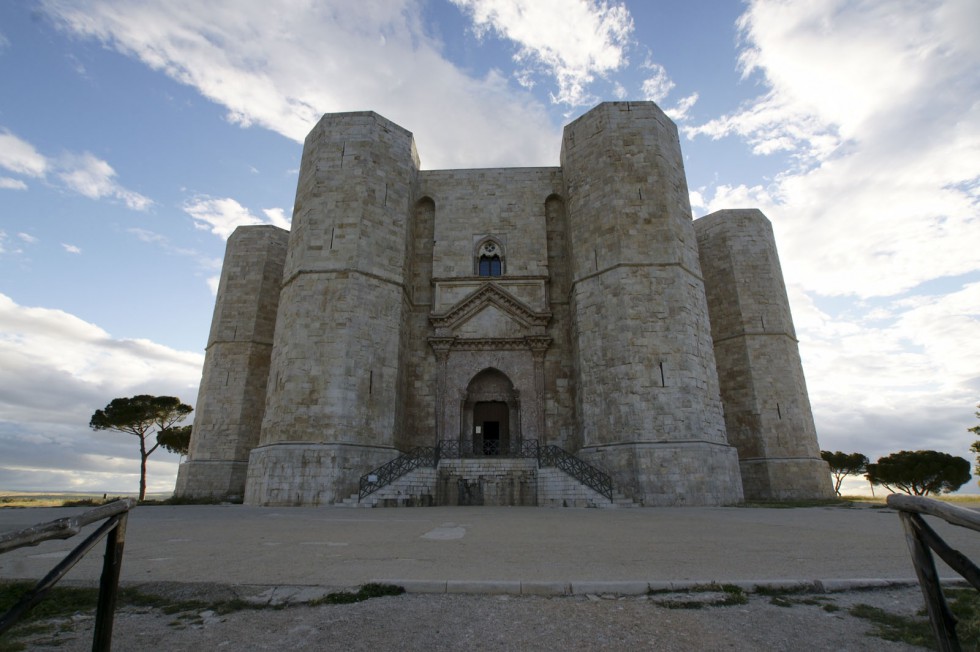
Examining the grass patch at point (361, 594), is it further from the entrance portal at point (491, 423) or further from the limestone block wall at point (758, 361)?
the limestone block wall at point (758, 361)

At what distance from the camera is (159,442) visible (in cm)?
2925

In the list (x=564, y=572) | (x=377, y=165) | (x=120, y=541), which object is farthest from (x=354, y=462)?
(x=120, y=541)

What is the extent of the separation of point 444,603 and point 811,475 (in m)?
21.8

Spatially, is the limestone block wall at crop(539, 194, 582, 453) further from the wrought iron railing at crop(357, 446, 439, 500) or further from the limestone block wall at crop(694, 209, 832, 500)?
the limestone block wall at crop(694, 209, 832, 500)

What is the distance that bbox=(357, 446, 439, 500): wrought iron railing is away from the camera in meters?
15.8

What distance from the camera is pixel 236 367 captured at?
22219 millimetres

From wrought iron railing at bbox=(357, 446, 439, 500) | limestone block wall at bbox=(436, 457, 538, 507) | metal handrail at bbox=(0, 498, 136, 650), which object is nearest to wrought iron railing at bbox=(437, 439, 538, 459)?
wrought iron railing at bbox=(357, 446, 439, 500)

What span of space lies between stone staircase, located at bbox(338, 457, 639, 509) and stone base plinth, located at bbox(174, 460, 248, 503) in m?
7.79

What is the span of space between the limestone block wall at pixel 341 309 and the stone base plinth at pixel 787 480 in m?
14.8

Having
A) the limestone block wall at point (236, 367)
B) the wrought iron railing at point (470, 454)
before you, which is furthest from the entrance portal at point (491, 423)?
the limestone block wall at point (236, 367)

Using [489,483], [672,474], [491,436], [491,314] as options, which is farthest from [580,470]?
[491,314]

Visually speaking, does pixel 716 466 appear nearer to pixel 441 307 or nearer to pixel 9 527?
pixel 441 307

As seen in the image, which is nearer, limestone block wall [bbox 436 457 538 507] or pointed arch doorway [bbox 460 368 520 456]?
limestone block wall [bbox 436 457 538 507]

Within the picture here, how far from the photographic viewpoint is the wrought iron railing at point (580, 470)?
15.4 m
